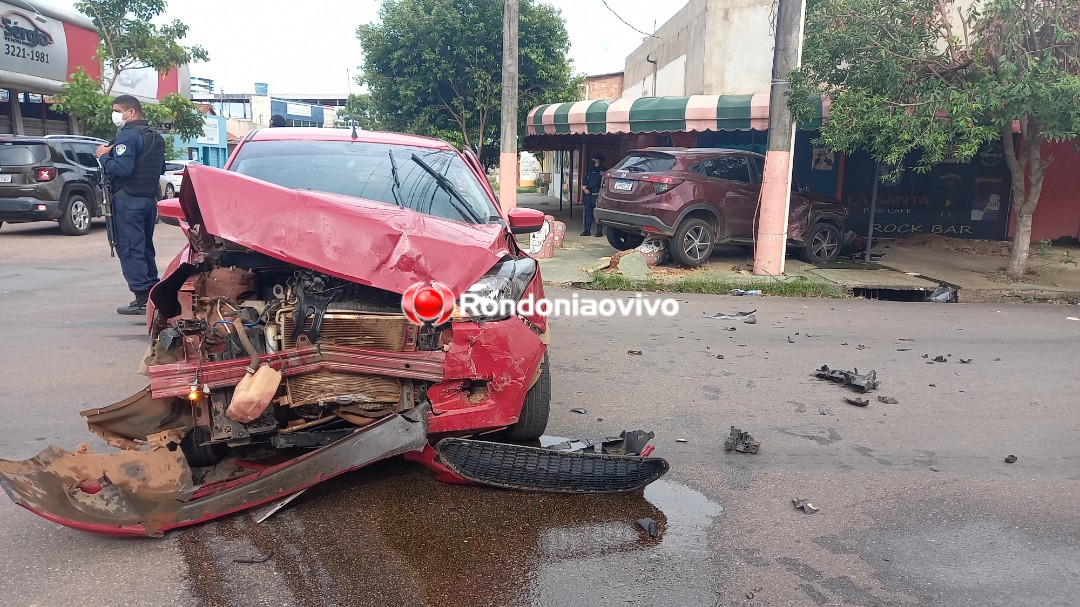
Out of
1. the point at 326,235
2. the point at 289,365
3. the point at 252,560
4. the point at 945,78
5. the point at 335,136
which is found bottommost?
the point at 252,560

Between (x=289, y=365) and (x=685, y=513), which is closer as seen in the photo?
(x=289, y=365)

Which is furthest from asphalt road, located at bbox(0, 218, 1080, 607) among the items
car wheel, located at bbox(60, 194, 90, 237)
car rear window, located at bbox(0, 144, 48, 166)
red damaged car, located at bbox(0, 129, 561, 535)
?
car wheel, located at bbox(60, 194, 90, 237)

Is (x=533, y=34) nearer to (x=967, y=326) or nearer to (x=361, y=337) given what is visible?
(x=967, y=326)

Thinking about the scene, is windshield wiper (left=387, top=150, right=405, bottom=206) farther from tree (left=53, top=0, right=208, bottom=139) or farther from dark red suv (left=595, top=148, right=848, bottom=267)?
tree (left=53, top=0, right=208, bottom=139)

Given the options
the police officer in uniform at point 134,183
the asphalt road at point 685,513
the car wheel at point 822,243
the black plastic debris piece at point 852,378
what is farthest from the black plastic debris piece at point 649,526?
the car wheel at point 822,243

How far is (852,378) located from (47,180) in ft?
42.7

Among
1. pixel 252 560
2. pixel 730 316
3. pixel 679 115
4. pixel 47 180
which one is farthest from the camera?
pixel 679 115

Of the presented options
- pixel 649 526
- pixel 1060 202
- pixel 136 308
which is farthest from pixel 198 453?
pixel 1060 202

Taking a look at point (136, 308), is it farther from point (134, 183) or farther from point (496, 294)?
point (496, 294)

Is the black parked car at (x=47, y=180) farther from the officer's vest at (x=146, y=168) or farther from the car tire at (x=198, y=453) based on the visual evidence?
the car tire at (x=198, y=453)

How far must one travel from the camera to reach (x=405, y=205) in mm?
4383

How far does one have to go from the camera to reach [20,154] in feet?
41.7

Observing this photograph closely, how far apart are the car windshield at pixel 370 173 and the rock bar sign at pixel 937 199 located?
1267cm

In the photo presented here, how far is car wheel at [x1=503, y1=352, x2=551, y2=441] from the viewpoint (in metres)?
3.99
